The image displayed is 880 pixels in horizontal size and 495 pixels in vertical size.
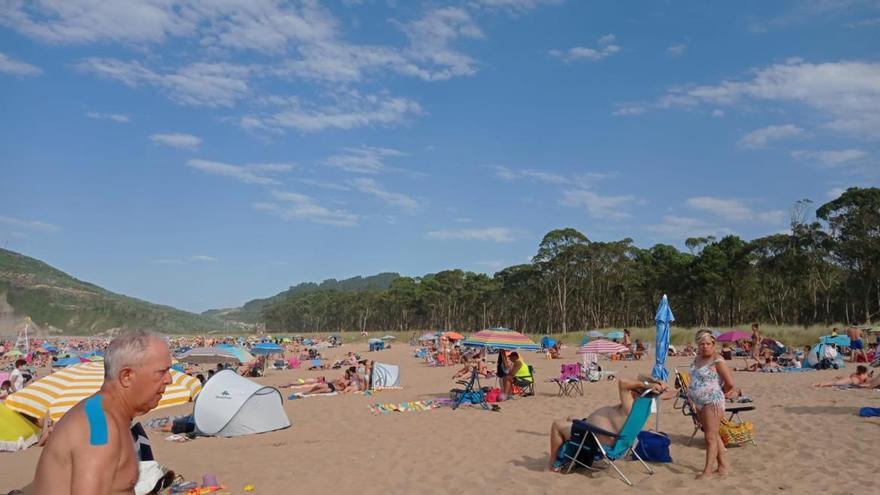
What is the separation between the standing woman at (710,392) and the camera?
598cm

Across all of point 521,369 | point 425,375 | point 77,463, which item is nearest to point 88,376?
point 521,369

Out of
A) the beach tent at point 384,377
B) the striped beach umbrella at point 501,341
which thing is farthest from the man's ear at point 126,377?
the beach tent at point 384,377

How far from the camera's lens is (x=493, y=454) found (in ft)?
25.1

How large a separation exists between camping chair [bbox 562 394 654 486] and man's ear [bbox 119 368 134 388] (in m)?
5.10

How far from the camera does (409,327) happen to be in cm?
8606

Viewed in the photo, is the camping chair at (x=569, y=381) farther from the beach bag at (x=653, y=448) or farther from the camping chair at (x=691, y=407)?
the beach bag at (x=653, y=448)

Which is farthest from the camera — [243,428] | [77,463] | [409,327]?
[409,327]

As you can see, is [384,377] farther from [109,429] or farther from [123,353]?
[109,429]

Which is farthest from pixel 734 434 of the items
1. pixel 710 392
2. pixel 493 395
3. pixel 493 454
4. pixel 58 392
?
pixel 58 392

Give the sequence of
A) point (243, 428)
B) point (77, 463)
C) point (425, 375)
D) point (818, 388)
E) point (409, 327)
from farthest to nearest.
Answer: point (409, 327)
point (425, 375)
point (818, 388)
point (243, 428)
point (77, 463)

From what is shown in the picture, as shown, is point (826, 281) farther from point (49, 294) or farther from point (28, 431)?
point (49, 294)

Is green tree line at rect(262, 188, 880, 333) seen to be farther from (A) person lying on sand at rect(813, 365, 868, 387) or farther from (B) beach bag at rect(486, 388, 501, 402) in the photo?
(B) beach bag at rect(486, 388, 501, 402)

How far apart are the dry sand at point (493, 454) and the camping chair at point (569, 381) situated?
901mm

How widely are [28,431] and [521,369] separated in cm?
884
